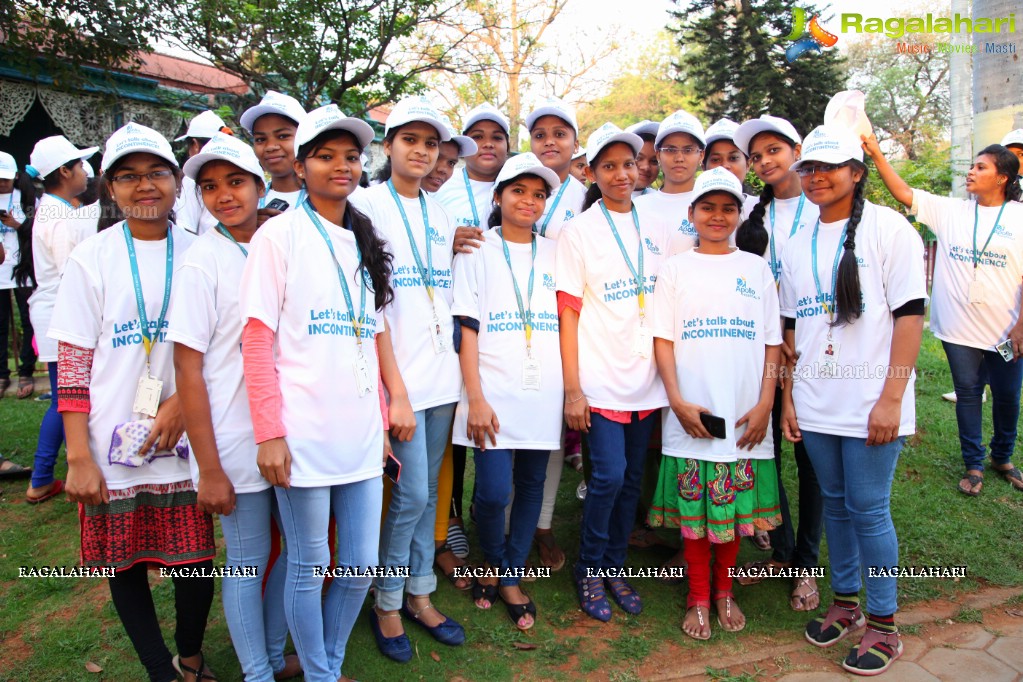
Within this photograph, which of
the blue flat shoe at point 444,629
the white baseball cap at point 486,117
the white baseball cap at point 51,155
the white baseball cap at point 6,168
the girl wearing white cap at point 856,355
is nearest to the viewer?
the girl wearing white cap at point 856,355

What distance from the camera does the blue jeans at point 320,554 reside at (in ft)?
8.17

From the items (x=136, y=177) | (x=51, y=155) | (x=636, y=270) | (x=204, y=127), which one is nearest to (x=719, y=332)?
(x=636, y=270)

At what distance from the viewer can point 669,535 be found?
4371mm

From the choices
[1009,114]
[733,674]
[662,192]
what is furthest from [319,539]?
[1009,114]

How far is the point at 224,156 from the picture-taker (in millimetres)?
2510

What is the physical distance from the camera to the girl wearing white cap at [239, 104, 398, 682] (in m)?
2.40

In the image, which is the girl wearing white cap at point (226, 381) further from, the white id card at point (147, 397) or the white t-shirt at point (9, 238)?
the white t-shirt at point (9, 238)

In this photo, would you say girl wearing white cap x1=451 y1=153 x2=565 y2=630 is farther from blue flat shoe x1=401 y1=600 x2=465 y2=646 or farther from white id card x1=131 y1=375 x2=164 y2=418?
white id card x1=131 y1=375 x2=164 y2=418

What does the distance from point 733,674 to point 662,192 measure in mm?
2396

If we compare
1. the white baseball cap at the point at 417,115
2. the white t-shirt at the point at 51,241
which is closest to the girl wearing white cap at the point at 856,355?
the white baseball cap at the point at 417,115

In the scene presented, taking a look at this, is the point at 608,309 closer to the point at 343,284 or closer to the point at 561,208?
the point at 561,208

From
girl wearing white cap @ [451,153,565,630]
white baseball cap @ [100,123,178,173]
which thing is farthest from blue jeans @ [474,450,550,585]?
white baseball cap @ [100,123,178,173]

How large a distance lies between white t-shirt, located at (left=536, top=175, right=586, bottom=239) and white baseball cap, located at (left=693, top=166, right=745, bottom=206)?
0.79m

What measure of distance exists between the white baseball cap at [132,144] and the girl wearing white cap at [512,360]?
51.2 inches
